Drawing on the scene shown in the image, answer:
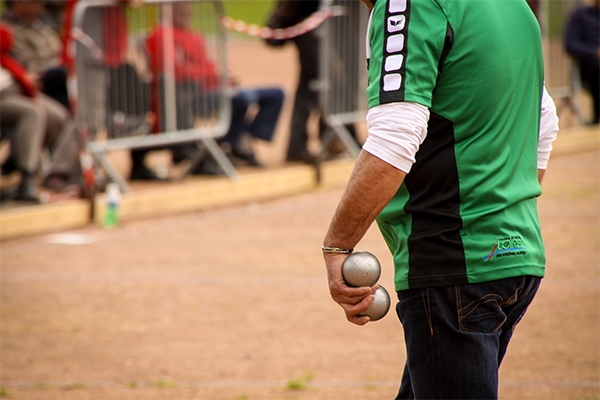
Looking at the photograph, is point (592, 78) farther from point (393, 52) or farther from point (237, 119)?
point (393, 52)

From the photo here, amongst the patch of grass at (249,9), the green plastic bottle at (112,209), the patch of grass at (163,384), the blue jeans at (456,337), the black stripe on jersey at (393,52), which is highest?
the black stripe on jersey at (393,52)

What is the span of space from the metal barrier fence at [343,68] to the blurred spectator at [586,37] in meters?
4.14

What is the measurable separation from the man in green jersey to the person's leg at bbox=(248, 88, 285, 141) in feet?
24.8

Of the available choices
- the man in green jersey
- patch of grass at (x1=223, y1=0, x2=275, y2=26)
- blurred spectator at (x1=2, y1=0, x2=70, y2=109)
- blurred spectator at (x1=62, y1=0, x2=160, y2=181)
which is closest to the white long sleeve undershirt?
the man in green jersey

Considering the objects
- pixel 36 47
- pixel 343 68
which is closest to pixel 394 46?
pixel 36 47

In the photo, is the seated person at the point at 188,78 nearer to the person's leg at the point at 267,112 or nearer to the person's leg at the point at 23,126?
the person's leg at the point at 267,112

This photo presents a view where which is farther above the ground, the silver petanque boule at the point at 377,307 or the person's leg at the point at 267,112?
the silver petanque boule at the point at 377,307

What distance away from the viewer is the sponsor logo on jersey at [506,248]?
241cm

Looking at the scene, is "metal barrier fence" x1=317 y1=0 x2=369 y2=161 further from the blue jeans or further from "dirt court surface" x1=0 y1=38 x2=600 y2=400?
the blue jeans

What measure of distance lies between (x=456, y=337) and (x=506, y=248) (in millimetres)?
271

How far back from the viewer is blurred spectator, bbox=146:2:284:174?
28.2ft

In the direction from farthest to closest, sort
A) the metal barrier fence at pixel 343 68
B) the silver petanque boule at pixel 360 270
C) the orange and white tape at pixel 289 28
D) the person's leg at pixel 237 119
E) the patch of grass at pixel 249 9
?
the patch of grass at pixel 249 9, the person's leg at pixel 237 119, the metal barrier fence at pixel 343 68, the orange and white tape at pixel 289 28, the silver petanque boule at pixel 360 270

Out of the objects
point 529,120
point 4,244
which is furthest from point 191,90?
point 529,120

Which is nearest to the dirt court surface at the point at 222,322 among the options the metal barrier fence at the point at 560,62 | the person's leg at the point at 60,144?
the person's leg at the point at 60,144
